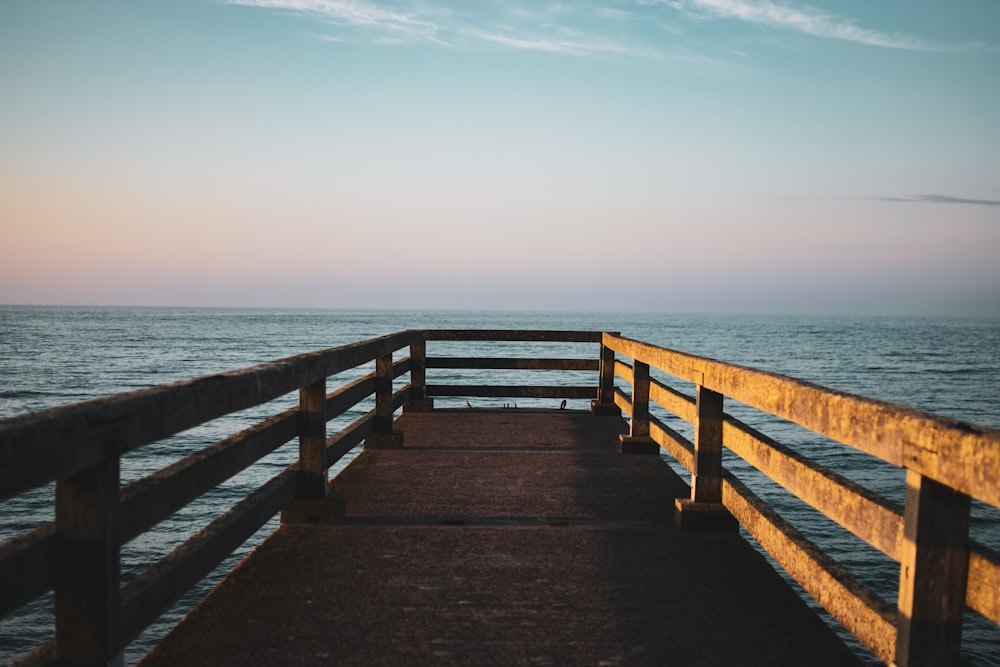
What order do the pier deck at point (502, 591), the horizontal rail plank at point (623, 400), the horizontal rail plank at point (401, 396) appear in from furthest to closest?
the horizontal rail plank at point (401, 396) < the horizontal rail plank at point (623, 400) < the pier deck at point (502, 591)

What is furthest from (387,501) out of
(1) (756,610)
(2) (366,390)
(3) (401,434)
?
(1) (756,610)

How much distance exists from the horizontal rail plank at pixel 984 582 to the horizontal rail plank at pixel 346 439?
361 cm

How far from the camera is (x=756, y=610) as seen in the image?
135 inches

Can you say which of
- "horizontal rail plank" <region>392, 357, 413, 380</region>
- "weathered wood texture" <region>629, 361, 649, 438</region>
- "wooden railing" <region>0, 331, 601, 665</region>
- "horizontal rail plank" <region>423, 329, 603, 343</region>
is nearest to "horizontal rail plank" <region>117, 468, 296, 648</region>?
"wooden railing" <region>0, 331, 601, 665</region>

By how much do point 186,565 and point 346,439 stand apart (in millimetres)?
2853

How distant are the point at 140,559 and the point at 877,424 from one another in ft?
35.9

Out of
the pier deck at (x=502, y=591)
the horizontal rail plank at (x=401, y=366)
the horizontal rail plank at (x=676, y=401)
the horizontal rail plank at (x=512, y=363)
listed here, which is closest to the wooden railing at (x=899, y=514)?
the pier deck at (x=502, y=591)

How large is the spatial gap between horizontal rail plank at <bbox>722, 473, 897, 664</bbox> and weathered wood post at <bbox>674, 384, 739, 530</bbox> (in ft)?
1.63

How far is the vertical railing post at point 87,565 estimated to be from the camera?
2242 mm

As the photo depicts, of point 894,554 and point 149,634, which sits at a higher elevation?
point 894,554

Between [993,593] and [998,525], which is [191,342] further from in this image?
[993,593]

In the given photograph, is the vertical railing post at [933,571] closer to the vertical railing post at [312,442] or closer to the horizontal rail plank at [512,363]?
the vertical railing post at [312,442]

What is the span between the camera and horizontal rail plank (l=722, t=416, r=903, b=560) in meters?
2.44

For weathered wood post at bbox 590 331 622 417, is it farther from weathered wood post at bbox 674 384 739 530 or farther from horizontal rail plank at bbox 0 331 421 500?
horizontal rail plank at bbox 0 331 421 500
